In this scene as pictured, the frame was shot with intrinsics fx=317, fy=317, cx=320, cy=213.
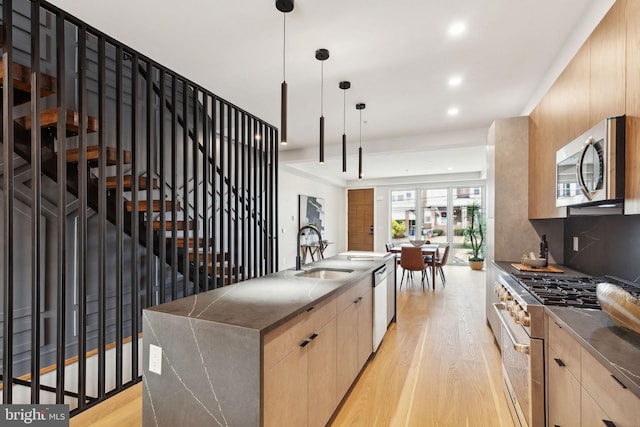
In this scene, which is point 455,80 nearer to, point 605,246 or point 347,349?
point 605,246

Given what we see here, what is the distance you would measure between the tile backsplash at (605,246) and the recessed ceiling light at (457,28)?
169 cm

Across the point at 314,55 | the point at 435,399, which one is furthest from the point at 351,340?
the point at 314,55

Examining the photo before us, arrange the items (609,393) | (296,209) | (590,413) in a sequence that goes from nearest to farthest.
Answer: (609,393), (590,413), (296,209)

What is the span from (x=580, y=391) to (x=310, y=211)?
7173mm

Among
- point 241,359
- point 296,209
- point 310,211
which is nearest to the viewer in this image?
point 241,359

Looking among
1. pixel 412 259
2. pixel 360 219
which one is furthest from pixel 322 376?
pixel 360 219

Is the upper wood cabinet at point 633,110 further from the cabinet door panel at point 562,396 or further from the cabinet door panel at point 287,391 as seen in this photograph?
the cabinet door panel at point 287,391

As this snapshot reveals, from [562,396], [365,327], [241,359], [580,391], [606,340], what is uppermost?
[606,340]

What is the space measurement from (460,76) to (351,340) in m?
2.71

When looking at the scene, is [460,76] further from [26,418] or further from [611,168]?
[26,418]

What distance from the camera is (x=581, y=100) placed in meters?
1.85

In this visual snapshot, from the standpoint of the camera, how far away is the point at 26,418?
1.81m

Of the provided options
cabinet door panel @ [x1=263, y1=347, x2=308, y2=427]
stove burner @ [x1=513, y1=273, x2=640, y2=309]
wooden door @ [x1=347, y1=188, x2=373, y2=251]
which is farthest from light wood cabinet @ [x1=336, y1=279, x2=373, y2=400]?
wooden door @ [x1=347, y1=188, x2=373, y2=251]

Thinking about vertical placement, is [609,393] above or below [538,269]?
below
